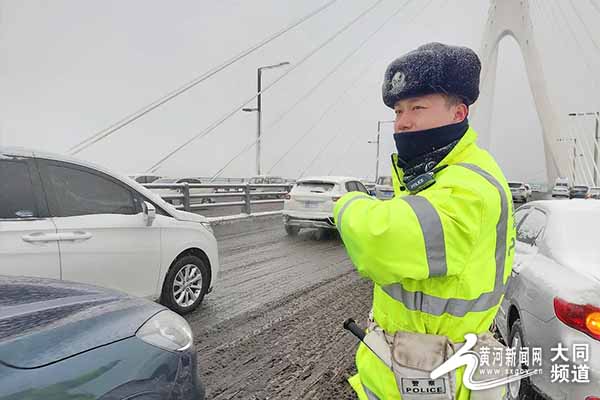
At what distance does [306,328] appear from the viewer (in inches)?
172

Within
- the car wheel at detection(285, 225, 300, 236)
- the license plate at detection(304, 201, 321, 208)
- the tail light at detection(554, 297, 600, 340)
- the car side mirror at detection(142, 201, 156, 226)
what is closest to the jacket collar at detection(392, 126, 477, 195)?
the tail light at detection(554, 297, 600, 340)

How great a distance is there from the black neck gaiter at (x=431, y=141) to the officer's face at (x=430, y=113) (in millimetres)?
16

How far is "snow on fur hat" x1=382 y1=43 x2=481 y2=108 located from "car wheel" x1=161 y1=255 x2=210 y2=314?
3746mm

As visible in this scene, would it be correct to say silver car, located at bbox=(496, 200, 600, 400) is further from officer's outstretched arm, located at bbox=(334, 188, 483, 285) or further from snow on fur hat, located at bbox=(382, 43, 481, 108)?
snow on fur hat, located at bbox=(382, 43, 481, 108)

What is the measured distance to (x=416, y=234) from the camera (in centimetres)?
109

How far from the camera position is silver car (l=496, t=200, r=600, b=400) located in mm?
2252

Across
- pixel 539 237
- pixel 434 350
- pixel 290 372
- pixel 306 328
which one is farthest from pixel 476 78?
pixel 306 328

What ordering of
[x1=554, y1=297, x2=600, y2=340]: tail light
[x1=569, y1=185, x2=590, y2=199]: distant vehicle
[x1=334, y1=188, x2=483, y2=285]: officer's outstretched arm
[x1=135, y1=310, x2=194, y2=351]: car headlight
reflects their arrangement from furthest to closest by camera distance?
→ [x1=569, y1=185, x2=590, y2=199]: distant vehicle → [x1=554, y1=297, x2=600, y2=340]: tail light → [x1=135, y1=310, x2=194, y2=351]: car headlight → [x1=334, y1=188, x2=483, y2=285]: officer's outstretched arm

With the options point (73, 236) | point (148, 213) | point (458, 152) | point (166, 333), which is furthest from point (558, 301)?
point (73, 236)

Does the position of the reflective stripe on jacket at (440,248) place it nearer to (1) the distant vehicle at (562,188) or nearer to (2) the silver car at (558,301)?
(2) the silver car at (558,301)

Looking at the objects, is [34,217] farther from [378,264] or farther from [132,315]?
[378,264]

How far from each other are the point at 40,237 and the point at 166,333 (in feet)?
6.26

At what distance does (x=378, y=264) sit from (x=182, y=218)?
→ 397cm

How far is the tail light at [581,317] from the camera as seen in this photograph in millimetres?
2225
